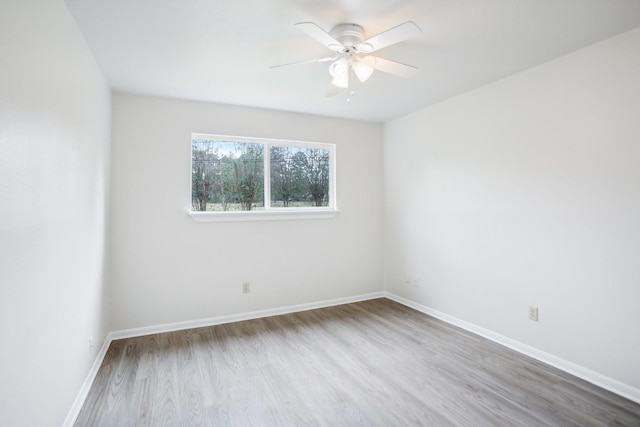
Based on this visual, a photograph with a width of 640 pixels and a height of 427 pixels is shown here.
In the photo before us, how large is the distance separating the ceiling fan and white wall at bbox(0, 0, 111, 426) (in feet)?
3.97

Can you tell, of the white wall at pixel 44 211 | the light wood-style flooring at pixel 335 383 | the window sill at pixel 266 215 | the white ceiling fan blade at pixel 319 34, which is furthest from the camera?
the window sill at pixel 266 215

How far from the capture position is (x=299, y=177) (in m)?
3.98

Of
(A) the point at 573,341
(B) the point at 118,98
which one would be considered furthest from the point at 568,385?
(B) the point at 118,98

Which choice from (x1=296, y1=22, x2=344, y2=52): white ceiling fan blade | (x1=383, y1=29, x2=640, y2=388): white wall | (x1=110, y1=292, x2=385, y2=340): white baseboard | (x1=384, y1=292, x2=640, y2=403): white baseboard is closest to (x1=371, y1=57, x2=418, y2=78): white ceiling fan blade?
(x1=296, y1=22, x2=344, y2=52): white ceiling fan blade

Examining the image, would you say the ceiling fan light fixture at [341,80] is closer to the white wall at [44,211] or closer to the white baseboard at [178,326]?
the white wall at [44,211]

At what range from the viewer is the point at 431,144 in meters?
3.64

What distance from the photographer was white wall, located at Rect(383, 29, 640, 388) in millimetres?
2133

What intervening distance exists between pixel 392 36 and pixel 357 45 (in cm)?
27

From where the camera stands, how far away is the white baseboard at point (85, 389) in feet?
5.99

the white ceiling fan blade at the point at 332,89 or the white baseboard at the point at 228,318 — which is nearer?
the white ceiling fan blade at the point at 332,89

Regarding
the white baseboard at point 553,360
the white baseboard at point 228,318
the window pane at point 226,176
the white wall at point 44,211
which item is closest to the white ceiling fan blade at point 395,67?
the white wall at point 44,211

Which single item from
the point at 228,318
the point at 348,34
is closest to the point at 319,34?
the point at 348,34

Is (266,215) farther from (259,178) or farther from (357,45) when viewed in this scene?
(357,45)

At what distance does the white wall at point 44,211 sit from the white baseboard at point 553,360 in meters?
3.24
